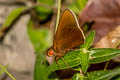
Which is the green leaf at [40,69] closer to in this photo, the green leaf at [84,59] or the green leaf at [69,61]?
the green leaf at [69,61]

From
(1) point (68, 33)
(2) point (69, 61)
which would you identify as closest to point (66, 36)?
(1) point (68, 33)

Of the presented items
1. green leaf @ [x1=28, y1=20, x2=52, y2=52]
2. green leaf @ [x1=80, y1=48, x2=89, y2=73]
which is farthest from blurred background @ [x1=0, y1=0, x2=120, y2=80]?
green leaf @ [x1=80, y1=48, x2=89, y2=73]

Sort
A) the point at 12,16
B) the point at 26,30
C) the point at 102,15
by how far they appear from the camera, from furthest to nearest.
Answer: the point at 26,30, the point at 12,16, the point at 102,15

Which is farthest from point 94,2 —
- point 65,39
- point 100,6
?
point 65,39

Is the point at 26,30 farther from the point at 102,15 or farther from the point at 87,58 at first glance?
the point at 87,58

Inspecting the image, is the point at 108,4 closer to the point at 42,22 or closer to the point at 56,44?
the point at 56,44

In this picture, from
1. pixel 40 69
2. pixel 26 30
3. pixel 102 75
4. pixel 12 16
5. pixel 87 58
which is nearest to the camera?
pixel 87 58

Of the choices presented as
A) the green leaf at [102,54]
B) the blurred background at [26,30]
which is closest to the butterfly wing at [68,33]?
the green leaf at [102,54]

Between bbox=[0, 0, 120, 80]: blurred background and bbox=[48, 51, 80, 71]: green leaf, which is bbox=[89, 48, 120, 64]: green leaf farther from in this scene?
bbox=[0, 0, 120, 80]: blurred background
